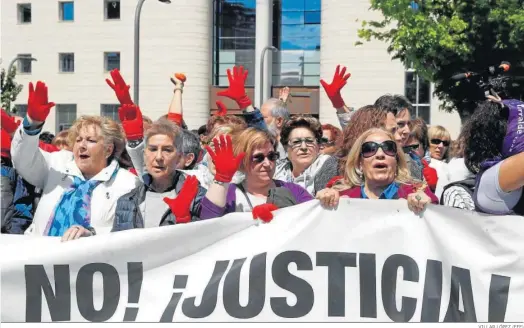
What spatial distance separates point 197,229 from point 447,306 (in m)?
1.27

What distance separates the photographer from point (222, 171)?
415cm

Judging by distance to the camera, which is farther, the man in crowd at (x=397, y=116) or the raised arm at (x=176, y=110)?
the raised arm at (x=176, y=110)

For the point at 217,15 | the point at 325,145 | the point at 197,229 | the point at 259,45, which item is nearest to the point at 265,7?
the point at 259,45

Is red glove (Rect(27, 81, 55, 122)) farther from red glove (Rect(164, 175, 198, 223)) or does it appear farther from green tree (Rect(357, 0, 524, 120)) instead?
green tree (Rect(357, 0, 524, 120))

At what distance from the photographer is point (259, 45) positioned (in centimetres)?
3356

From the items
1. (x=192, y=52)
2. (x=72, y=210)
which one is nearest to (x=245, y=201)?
(x=72, y=210)

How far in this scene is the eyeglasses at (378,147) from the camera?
414cm

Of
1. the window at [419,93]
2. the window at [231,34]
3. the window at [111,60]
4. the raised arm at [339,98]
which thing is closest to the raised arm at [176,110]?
the raised arm at [339,98]

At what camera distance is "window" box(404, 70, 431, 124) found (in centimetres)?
3841

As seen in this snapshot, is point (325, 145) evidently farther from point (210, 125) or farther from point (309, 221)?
point (309, 221)

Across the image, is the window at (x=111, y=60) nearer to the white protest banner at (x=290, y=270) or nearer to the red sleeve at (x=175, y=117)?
the red sleeve at (x=175, y=117)

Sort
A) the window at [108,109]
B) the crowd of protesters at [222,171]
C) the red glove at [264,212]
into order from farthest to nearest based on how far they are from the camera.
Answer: the window at [108,109] → the red glove at [264,212] → the crowd of protesters at [222,171]

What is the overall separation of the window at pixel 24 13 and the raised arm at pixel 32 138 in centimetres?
4110

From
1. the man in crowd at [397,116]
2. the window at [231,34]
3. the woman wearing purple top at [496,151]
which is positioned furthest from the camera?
the window at [231,34]
